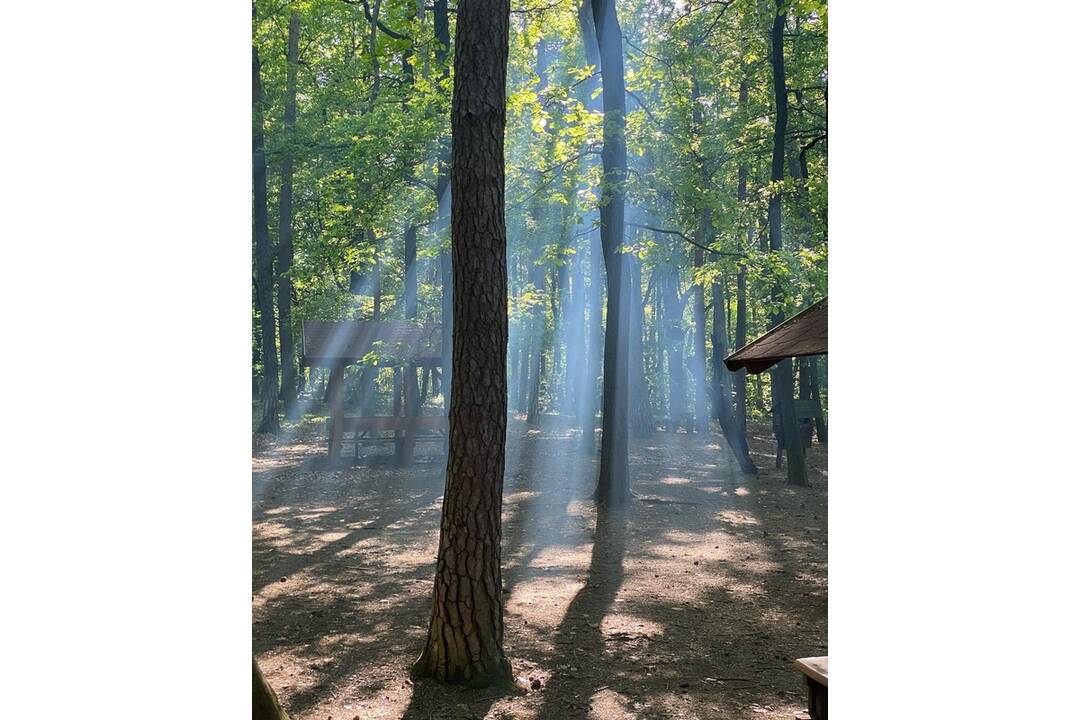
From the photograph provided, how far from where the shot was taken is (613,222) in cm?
1044

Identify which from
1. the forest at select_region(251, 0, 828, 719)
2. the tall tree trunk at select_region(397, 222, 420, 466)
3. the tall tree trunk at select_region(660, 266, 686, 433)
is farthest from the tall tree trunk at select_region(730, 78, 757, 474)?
the tall tree trunk at select_region(397, 222, 420, 466)

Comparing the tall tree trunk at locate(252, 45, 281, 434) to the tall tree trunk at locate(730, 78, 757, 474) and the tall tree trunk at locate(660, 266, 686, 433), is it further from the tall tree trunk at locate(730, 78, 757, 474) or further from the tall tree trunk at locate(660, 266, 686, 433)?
the tall tree trunk at locate(660, 266, 686, 433)

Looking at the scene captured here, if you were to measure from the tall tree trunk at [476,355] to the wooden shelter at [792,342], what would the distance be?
3.95ft

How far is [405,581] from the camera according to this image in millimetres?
7293

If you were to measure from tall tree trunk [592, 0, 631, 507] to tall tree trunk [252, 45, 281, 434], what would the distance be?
24.9 feet

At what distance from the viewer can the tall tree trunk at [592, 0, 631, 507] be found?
33.1ft

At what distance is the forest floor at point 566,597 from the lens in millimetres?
4582

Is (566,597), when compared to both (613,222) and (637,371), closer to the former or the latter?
(613,222)

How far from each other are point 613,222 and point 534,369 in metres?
12.8

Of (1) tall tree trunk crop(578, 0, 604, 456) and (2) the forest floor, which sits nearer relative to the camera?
(2) the forest floor
